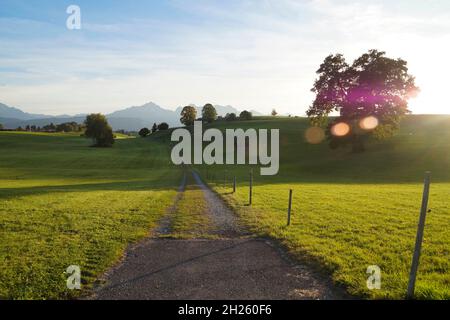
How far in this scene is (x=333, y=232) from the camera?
49.2ft

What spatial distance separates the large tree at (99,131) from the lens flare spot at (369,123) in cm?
8139

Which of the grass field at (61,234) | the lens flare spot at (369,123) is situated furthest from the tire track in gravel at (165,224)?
the lens flare spot at (369,123)

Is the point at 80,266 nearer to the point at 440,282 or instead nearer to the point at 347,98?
the point at 440,282

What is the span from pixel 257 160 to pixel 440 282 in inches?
2611

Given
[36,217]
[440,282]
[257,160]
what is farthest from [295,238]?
[257,160]

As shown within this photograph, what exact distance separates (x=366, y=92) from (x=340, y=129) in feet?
A: 28.5

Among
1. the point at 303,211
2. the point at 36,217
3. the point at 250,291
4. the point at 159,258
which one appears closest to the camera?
the point at 250,291

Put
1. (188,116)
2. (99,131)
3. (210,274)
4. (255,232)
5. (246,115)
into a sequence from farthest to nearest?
(246,115)
(188,116)
(99,131)
(255,232)
(210,274)

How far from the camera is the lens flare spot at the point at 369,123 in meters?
56.8

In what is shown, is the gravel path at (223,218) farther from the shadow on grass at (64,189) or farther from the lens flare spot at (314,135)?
the lens flare spot at (314,135)
